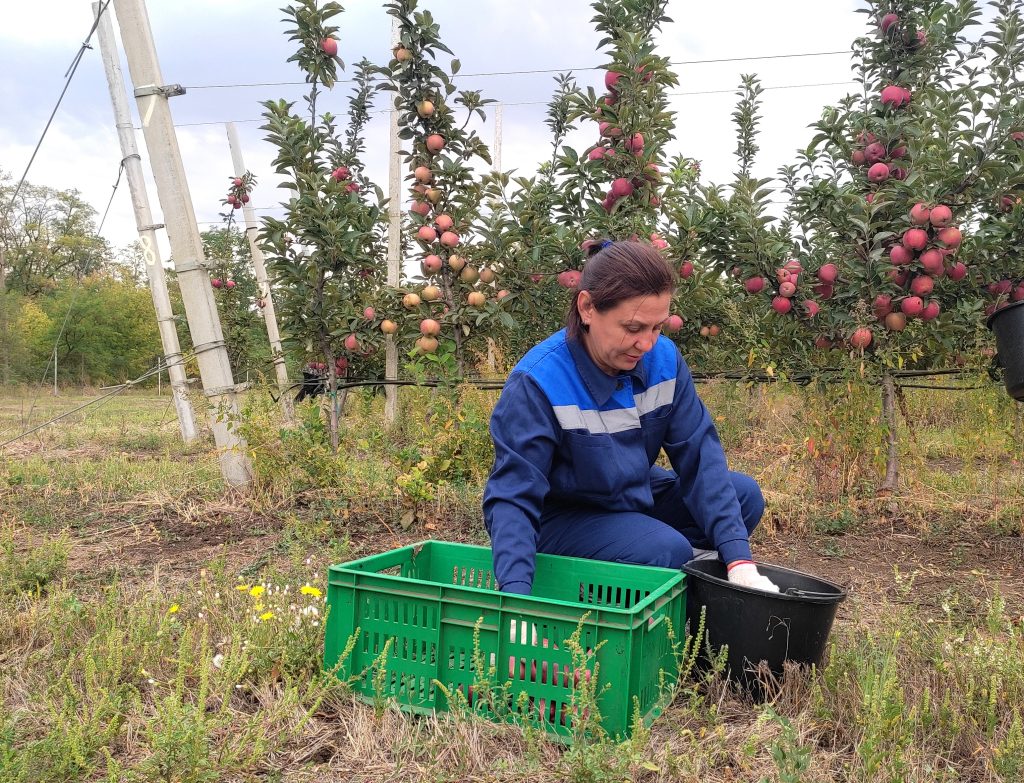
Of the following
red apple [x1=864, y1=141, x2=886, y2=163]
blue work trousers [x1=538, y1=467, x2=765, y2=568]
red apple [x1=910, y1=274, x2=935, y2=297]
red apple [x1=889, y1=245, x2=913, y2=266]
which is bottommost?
blue work trousers [x1=538, y1=467, x2=765, y2=568]

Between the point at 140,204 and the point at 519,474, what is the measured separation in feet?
22.0

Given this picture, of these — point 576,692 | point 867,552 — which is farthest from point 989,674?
point 867,552

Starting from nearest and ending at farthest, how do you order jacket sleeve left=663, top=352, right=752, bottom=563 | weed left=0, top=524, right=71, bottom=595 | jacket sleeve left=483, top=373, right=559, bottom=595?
jacket sleeve left=483, top=373, right=559, bottom=595, jacket sleeve left=663, top=352, right=752, bottom=563, weed left=0, top=524, right=71, bottom=595

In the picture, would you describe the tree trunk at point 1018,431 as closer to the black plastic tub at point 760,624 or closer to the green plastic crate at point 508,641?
the black plastic tub at point 760,624

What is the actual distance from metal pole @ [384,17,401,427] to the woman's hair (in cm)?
316

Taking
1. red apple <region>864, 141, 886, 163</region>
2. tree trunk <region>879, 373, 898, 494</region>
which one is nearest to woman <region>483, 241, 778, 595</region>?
tree trunk <region>879, 373, 898, 494</region>

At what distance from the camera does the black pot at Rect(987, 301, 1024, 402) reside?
3.48 m

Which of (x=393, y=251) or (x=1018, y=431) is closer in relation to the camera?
(x=1018, y=431)

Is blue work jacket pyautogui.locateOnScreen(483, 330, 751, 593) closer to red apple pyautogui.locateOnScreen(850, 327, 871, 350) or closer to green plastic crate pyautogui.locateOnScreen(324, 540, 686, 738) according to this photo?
green plastic crate pyautogui.locateOnScreen(324, 540, 686, 738)

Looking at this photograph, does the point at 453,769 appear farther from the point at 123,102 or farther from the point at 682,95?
the point at 682,95

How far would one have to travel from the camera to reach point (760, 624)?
6.82ft

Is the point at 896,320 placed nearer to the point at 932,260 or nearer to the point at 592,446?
the point at 932,260

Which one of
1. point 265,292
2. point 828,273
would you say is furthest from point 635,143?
point 265,292

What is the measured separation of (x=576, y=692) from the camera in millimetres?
1851
